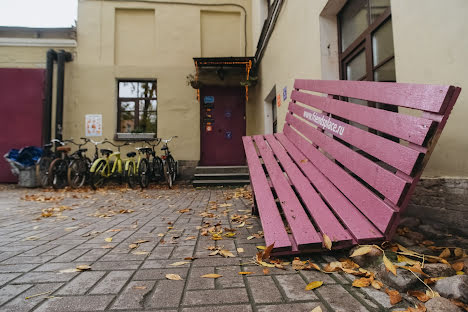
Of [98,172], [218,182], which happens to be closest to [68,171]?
[98,172]

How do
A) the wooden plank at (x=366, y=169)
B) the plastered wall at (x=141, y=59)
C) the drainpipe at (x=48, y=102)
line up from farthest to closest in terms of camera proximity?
the plastered wall at (x=141, y=59), the drainpipe at (x=48, y=102), the wooden plank at (x=366, y=169)

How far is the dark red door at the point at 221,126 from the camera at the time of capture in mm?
7898

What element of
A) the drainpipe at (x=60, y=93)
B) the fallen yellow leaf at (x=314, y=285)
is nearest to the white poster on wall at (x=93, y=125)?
the drainpipe at (x=60, y=93)

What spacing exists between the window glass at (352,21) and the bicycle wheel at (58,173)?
6.75m

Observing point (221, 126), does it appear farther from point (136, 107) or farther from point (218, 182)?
point (136, 107)

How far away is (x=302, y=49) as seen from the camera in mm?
4031

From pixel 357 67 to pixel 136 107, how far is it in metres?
6.61

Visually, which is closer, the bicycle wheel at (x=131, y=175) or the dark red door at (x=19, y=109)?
the bicycle wheel at (x=131, y=175)

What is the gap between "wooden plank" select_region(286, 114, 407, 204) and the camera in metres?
1.47

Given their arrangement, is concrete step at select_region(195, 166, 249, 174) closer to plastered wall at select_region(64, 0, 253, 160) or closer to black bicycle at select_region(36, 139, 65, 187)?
plastered wall at select_region(64, 0, 253, 160)

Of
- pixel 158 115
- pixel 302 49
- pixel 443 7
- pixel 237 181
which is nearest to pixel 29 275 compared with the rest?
pixel 443 7

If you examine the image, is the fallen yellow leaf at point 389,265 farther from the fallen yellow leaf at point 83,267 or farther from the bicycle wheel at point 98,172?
the bicycle wheel at point 98,172

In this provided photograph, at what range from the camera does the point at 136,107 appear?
779 centimetres

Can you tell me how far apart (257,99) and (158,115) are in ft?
10.3
